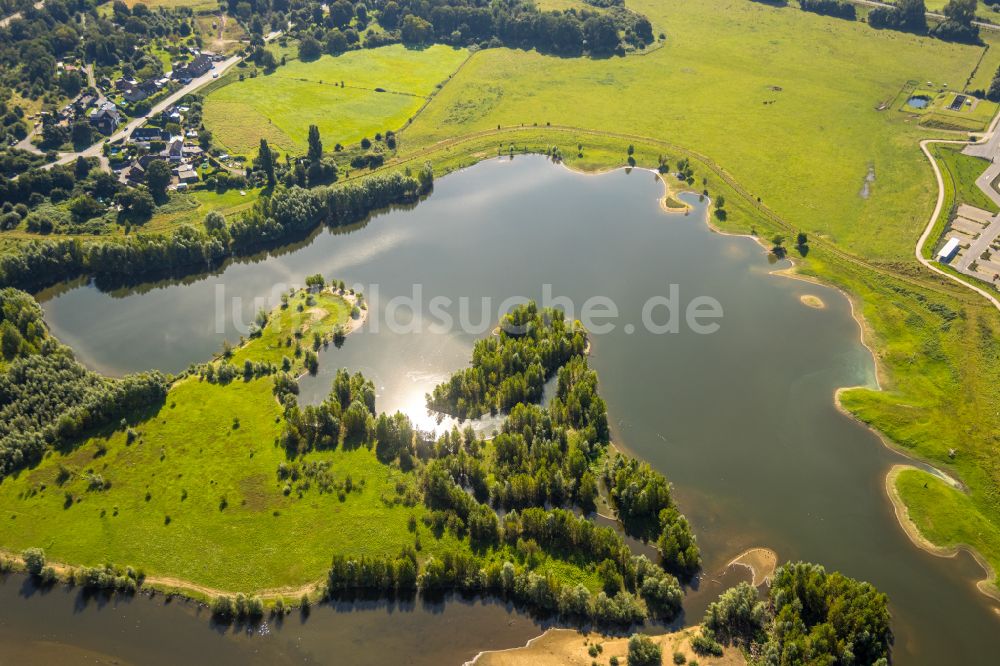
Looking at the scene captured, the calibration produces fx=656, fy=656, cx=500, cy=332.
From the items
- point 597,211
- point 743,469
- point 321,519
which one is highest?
point 597,211

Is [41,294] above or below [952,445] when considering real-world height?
below

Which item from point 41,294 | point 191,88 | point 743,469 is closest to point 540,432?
point 743,469

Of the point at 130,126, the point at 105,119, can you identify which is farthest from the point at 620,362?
the point at 105,119

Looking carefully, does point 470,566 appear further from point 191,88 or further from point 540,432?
point 191,88

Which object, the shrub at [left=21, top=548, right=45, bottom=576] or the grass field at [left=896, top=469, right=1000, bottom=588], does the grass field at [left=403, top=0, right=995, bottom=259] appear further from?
the shrub at [left=21, top=548, right=45, bottom=576]

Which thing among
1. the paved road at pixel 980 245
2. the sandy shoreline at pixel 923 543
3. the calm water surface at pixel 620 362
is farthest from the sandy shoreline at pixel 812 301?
the sandy shoreline at pixel 923 543

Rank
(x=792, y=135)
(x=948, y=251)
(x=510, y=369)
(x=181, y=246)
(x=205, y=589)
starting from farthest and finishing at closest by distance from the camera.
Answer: (x=792, y=135), (x=948, y=251), (x=181, y=246), (x=510, y=369), (x=205, y=589)

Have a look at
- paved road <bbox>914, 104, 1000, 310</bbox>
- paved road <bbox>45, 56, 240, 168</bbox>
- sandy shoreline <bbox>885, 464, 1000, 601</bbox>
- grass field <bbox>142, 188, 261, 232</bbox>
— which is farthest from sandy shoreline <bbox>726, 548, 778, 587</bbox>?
paved road <bbox>45, 56, 240, 168</bbox>

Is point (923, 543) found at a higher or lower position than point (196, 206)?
lower

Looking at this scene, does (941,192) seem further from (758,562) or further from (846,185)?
(758,562)
